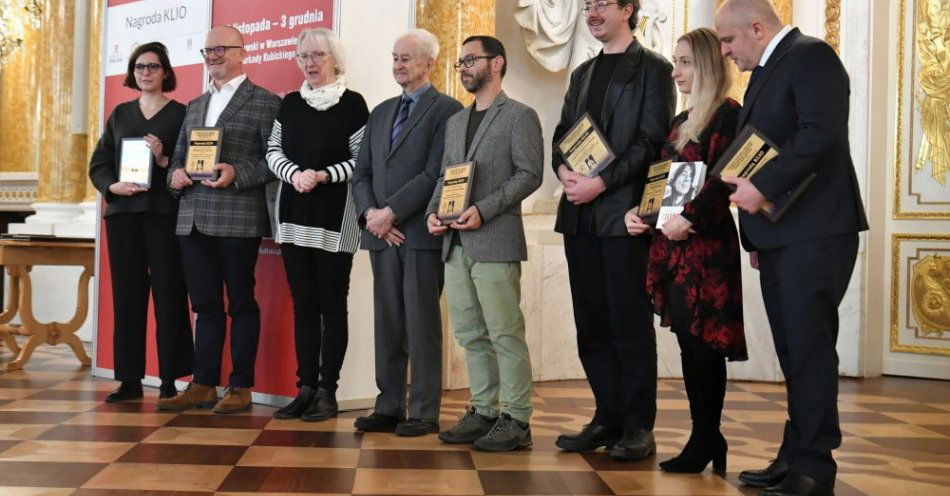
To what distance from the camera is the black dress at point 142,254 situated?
4.70 m

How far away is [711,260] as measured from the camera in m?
3.16

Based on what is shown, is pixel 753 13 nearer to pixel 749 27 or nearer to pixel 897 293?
pixel 749 27

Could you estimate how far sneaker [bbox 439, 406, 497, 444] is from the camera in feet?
12.4

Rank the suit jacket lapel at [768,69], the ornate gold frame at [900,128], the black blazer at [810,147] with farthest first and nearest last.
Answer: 1. the ornate gold frame at [900,128]
2. the suit jacket lapel at [768,69]
3. the black blazer at [810,147]

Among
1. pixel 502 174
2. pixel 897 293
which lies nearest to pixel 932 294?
pixel 897 293

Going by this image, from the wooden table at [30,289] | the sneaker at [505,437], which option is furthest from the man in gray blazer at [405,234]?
the wooden table at [30,289]

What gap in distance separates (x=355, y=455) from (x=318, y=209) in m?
1.13

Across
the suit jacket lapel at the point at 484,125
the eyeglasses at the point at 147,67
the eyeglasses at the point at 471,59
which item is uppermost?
the eyeglasses at the point at 147,67

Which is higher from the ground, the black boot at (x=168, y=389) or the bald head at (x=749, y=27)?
the bald head at (x=749, y=27)

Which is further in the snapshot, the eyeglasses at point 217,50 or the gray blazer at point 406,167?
the eyeglasses at point 217,50

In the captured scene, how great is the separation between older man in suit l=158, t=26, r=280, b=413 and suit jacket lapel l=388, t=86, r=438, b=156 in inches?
28.3

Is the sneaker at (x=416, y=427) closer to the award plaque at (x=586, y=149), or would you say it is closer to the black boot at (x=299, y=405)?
the black boot at (x=299, y=405)

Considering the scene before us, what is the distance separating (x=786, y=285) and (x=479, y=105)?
1.45m

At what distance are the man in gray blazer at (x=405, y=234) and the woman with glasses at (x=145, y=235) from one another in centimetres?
112
